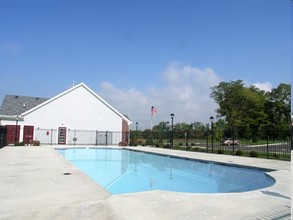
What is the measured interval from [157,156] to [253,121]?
4214 centimetres

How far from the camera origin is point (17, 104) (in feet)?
103

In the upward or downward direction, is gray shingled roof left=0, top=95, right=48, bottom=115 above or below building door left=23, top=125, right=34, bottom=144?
above

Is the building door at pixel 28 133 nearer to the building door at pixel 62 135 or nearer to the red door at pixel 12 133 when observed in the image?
the red door at pixel 12 133

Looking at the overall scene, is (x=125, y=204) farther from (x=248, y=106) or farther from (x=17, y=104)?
(x=248, y=106)

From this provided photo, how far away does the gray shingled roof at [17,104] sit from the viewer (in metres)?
29.5

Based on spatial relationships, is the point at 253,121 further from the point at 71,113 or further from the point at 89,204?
the point at 89,204

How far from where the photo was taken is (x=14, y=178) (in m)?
8.21

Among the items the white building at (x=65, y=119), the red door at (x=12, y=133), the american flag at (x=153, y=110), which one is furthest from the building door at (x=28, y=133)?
the american flag at (x=153, y=110)

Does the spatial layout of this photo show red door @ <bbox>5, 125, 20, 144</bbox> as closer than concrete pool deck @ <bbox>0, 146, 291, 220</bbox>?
No

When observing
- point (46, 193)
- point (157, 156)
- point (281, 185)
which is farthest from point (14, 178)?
point (157, 156)

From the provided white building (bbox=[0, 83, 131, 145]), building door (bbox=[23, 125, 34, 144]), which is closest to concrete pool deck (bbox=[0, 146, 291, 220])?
building door (bbox=[23, 125, 34, 144])

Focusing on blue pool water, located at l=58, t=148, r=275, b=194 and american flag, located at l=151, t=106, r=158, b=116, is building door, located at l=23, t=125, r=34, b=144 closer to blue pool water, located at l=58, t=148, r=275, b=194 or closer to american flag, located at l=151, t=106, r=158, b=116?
american flag, located at l=151, t=106, r=158, b=116

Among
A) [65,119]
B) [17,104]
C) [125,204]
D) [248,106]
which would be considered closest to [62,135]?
[65,119]

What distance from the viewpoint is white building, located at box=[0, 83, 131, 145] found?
93.8ft
